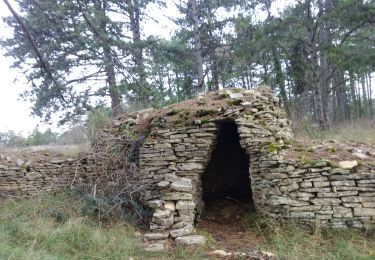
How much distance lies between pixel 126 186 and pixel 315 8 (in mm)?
11165

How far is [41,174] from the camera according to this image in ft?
24.1

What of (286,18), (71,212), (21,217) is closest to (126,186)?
(71,212)

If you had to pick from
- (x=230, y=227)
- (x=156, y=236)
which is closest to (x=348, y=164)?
(x=230, y=227)

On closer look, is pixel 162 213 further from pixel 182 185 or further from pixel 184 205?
pixel 182 185

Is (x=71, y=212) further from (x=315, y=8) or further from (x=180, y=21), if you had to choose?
(x=315, y=8)

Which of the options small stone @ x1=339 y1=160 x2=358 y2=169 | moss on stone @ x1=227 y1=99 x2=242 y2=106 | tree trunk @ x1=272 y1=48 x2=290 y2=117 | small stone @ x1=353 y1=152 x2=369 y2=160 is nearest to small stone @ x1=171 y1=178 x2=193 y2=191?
moss on stone @ x1=227 y1=99 x2=242 y2=106

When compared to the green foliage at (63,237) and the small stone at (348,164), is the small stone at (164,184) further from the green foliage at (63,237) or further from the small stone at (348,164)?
the small stone at (348,164)

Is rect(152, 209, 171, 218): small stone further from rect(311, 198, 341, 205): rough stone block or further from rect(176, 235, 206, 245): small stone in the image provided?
rect(311, 198, 341, 205): rough stone block

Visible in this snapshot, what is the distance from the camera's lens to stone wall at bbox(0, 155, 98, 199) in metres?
7.05

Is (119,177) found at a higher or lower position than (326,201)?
higher

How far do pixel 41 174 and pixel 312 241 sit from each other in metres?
5.70

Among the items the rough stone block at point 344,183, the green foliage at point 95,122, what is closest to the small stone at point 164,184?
the rough stone block at point 344,183

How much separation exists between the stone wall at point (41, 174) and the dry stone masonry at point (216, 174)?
0.02 meters

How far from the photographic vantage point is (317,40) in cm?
1518
